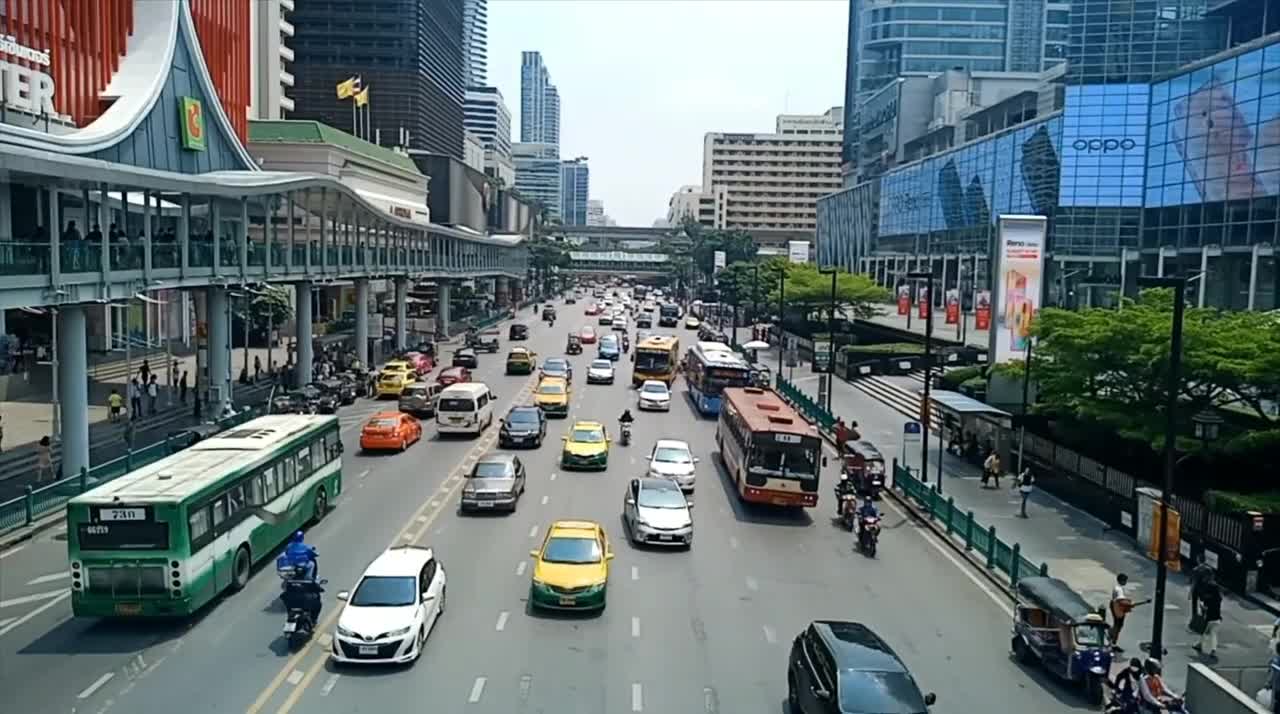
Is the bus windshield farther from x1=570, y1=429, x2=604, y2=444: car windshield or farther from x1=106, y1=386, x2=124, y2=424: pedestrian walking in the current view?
x1=106, y1=386, x2=124, y2=424: pedestrian walking

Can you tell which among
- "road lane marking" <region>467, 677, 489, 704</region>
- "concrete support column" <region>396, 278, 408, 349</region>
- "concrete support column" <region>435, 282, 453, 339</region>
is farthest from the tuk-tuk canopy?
"concrete support column" <region>435, 282, 453, 339</region>

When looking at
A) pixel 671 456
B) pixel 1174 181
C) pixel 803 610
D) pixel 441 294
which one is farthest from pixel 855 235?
pixel 803 610

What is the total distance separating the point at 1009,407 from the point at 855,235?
311ft

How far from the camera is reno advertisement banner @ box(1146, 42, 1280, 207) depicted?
2169 inches

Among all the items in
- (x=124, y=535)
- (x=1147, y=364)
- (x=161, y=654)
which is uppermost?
(x=1147, y=364)

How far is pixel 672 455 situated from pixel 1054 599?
1628 cm

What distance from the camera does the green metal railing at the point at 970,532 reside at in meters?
23.2

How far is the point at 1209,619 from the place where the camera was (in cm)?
1950

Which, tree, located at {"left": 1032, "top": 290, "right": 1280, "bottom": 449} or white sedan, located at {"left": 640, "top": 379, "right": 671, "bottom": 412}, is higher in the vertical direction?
tree, located at {"left": 1032, "top": 290, "right": 1280, "bottom": 449}

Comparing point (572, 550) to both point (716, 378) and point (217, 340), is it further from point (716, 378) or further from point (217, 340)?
point (716, 378)

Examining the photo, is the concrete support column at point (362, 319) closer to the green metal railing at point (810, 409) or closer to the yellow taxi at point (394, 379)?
the yellow taxi at point (394, 379)

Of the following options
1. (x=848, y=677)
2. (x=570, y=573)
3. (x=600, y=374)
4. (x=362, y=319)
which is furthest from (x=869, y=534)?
(x=362, y=319)

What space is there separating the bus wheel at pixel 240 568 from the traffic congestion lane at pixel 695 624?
410 cm

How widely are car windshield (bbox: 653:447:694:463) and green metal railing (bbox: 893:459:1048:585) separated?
6456 mm
